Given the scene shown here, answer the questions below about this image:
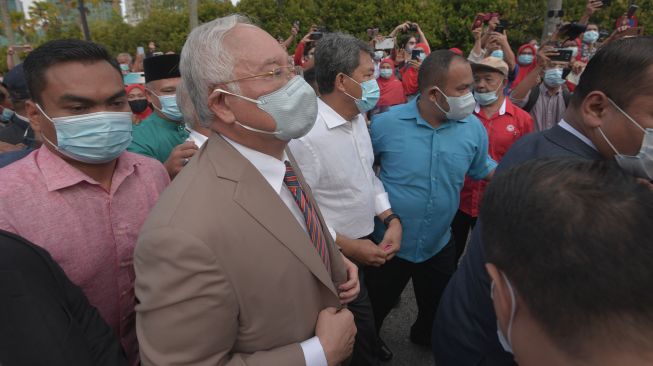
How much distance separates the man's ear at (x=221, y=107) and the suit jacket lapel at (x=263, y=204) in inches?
4.2

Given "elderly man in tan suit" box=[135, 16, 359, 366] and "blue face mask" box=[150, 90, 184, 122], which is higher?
"elderly man in tan suit" box=[135, 16, 359, 366]

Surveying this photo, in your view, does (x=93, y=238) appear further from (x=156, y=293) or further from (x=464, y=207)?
(x=464, y=207)

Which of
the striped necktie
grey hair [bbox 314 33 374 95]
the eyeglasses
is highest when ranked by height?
the eyeglasses

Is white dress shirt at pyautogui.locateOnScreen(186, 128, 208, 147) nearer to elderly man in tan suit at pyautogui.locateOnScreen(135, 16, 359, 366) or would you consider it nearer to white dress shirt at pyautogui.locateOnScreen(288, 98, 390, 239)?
white dress shirt at pyautogui.locateOnScreen(288, 98, 390, 239)

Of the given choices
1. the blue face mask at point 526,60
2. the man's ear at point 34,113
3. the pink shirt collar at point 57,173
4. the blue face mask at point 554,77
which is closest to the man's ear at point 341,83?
the pink shirt collar at point 57,173

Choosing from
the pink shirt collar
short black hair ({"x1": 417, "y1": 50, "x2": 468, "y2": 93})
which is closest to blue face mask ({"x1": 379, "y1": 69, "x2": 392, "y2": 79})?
short black hair ({"x1": 417, "y1": 50, "x2": 468, "y2": 93})

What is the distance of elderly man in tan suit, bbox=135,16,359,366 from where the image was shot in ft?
3.51

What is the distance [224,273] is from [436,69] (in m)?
2.18

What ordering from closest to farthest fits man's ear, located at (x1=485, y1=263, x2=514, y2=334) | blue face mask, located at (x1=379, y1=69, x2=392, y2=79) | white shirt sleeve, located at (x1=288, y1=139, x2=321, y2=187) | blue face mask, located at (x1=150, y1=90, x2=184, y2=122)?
Answer: man's ear, located at (x1=485, y1=263, x2=514, y2=334) < white shirt sleeve, located at (x1=288, y1=139, x2=321, y2=187) < blue face mask, located at (x1=150, y1=90, x2=184, y2=122) < blue face mask, located at (x1=379, y1=69, x2=392, y2=79)

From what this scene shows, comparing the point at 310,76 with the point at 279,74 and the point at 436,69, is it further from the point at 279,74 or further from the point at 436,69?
→ the point at 279,74

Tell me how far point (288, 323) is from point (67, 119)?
1202mm

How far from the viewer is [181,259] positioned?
1043 millimetres

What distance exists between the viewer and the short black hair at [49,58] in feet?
5.06

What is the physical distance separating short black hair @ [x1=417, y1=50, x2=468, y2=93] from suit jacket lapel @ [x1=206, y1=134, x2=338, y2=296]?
180 centimetres
